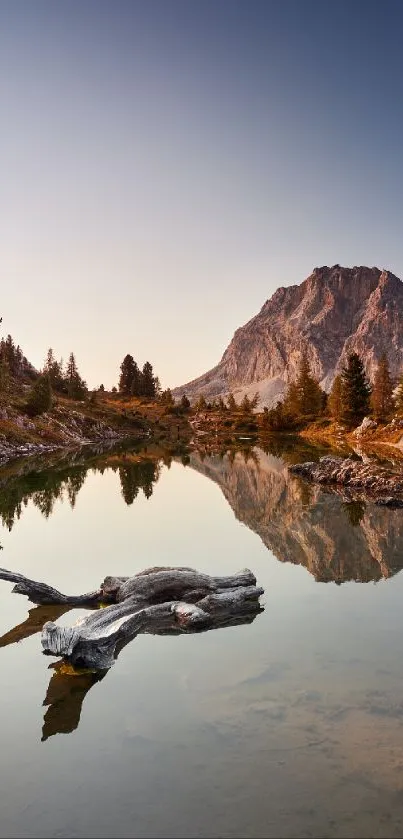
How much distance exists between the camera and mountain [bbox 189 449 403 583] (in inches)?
795

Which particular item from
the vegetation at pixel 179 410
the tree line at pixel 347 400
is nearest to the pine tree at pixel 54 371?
the vegetation at pixel 179 410

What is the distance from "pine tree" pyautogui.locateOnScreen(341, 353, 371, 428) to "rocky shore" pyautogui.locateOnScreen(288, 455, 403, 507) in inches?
2217

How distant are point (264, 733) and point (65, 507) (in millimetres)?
25726

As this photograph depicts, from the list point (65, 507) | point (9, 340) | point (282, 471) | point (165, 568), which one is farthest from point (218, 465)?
point (9, 340)

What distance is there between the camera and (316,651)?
12344 mm

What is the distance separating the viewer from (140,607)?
47.7 ft

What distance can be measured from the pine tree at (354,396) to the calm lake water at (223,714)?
3355 inches

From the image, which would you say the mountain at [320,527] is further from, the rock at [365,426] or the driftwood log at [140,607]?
the rock at [365,426]

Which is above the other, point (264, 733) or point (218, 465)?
point (218, 465)

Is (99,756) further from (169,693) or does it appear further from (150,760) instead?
(169,693)

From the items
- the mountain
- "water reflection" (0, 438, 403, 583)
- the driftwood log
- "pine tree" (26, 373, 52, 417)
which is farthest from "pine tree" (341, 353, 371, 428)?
the driftwood log

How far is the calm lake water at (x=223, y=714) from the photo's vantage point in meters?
7.18

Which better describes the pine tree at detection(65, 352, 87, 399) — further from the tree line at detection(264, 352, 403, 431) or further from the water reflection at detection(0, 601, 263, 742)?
the water reflection at detection(0, 601, 263, 742)

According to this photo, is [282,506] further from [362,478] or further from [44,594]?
[44,594]
